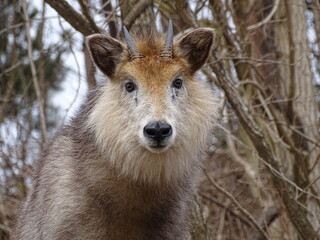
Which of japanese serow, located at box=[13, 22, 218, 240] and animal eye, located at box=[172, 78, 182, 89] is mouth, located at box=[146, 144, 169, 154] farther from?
animal eye, located at box=[172, 78, 182, 89]

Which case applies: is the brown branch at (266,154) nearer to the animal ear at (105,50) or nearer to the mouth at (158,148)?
the animal ear at (105,50)

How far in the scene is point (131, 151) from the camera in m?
5.19

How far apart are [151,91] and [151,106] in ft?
0.58

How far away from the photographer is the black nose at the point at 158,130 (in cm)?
483

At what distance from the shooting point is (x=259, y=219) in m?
8.09

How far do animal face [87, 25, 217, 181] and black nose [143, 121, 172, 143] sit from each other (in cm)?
2

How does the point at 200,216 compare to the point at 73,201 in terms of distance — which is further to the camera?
the point at 200,216

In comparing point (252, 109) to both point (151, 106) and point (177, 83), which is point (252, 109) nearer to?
point (177, 83)

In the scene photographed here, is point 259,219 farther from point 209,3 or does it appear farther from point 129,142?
point 129,142

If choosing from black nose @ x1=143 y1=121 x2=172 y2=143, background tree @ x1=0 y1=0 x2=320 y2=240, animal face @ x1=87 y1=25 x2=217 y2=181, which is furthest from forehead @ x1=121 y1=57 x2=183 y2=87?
background tree @ x1=0 y1=0 x2=320 y2=240

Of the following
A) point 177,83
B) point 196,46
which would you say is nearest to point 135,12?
point 196,46

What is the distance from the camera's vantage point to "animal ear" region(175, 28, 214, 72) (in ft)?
18.3

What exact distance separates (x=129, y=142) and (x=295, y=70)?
337 cm

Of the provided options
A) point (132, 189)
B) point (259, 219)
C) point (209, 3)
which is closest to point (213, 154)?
point (259, 219)
